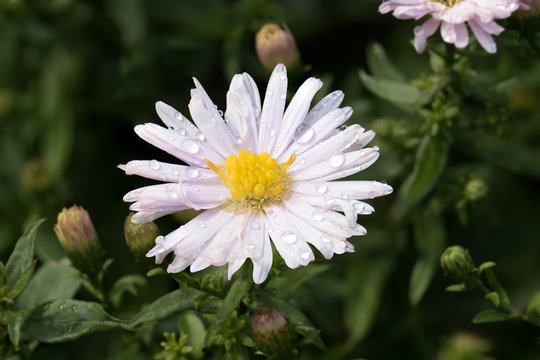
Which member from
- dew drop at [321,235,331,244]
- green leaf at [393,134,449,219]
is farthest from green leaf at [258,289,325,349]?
green leaf at [393,134,449,219]

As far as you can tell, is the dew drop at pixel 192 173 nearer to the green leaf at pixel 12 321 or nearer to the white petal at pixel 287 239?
the white petal at pixel 287 239

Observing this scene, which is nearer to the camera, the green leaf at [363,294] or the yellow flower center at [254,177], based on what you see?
the yellow flower center at [254,177]

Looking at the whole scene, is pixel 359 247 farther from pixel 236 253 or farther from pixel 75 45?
pixel 75 45

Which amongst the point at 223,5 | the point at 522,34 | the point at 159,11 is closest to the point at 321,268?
the point at 522,34

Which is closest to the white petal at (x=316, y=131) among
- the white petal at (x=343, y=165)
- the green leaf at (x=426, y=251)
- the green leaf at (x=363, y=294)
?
the white petal at (x=343, y=165)

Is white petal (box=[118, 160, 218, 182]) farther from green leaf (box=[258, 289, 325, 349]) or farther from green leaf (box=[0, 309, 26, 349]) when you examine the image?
green leaf (box=[0, 309, 26, 349])

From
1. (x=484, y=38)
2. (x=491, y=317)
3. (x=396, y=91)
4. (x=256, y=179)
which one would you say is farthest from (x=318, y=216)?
(x=396, y=91)
